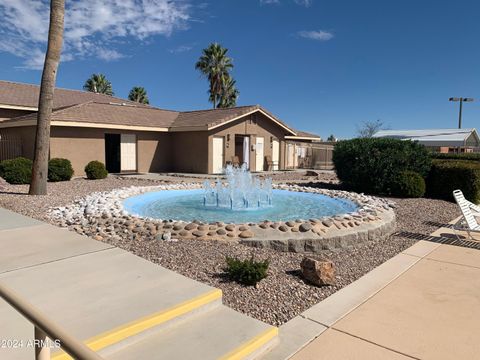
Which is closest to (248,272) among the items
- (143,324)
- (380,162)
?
(143,324)

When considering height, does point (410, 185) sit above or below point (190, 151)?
below

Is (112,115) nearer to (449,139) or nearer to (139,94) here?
(139,94)

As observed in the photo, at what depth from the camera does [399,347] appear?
3.05 meters

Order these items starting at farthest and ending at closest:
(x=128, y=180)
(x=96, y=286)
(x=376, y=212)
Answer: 1. (x=128, y=180)
2. (x=376, y=212)
3. (x=96, y=286)

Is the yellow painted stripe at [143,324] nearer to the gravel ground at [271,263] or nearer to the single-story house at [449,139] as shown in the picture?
the gravel ground at [271,263]

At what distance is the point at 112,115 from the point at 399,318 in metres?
18.5

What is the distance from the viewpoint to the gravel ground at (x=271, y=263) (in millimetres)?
3883

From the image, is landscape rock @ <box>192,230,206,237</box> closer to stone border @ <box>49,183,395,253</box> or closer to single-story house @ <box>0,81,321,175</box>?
stone border @ <box>49,183,395,253</box>

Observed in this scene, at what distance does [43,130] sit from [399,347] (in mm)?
10916

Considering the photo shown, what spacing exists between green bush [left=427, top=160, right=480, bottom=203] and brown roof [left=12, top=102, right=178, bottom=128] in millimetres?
14540

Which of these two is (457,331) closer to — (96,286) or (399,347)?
(399,347)

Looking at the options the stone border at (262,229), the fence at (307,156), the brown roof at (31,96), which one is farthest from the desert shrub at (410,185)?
the brown roof at (31,96)

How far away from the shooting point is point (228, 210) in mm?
9727

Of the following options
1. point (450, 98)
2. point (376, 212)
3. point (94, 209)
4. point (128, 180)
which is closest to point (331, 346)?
point (376, 212)
